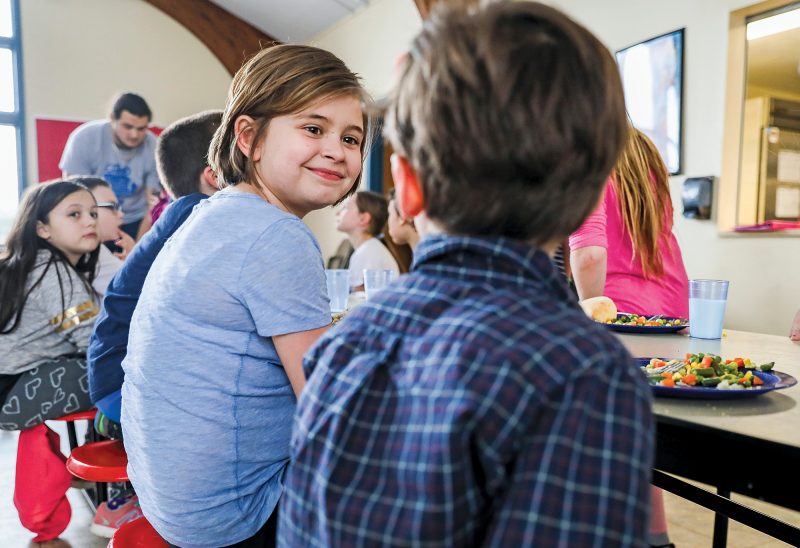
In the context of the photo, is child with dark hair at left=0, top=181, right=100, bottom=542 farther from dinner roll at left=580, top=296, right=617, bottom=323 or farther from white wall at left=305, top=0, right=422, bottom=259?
white wall at left=305, top=0, right=422, bottom=259

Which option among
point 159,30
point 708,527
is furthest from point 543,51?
point 159,30

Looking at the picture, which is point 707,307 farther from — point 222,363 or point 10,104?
point 10,104

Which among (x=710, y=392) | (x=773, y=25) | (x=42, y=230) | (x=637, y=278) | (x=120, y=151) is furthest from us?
(x=120, y=151)

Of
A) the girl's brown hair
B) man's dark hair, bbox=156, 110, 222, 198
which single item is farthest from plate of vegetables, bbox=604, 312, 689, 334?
man's dark hair, bbox=156, 110, 222, 198

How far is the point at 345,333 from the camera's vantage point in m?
0.56

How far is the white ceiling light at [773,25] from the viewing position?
2.88 metres

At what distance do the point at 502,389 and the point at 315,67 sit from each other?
764mm

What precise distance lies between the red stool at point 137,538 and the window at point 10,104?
6106 millimetres

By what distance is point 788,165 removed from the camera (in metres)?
3.03

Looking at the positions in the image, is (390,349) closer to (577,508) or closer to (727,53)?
(577,508)

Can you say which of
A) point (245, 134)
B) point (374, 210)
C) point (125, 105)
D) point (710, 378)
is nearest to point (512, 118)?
point (710, 378)

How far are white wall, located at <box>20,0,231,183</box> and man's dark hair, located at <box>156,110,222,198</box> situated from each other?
525 cm

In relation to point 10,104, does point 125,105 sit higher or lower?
lower

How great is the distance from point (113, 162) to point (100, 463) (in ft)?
12.2
